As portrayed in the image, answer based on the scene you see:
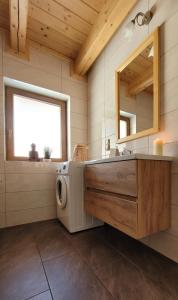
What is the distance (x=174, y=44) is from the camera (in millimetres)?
1222

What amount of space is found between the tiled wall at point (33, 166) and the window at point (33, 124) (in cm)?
18

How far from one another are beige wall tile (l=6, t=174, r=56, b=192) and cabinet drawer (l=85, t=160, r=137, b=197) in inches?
32.5

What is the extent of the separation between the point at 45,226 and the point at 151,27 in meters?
2.41

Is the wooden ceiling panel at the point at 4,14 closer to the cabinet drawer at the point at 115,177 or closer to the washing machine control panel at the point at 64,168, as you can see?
the washing machine control panel at the point at 64,168

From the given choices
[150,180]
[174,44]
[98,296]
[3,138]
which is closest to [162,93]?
[174,44]

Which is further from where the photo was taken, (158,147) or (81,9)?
(81,9)

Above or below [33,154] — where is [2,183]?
below

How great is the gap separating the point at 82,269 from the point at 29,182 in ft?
4.16

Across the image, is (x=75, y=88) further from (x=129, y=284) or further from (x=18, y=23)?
(x=129, y=284)

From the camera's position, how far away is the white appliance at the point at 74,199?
165 centimetres

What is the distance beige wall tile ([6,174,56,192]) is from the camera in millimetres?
1892

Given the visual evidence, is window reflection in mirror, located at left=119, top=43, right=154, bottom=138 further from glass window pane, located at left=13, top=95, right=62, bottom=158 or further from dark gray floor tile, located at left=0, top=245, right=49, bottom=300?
dark gray floor tile, located at left=0, top=245, right=49, bottom=300

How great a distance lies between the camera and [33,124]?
2.28 m

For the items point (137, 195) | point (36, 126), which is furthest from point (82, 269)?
point (36, 126)
